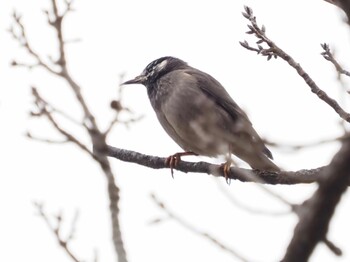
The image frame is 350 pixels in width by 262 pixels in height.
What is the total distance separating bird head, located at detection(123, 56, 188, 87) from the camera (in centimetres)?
748

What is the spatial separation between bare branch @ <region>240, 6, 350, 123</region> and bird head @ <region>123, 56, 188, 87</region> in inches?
117

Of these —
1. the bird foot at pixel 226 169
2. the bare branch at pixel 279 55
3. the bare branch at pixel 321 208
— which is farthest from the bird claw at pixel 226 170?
the bare branch at pixel 321 208

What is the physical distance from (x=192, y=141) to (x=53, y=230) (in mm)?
4046

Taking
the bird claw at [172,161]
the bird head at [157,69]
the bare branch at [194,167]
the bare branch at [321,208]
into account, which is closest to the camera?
the bare branch at [321,208]

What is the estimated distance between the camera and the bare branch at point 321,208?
1420mm

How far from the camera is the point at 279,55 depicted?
4.18 metres

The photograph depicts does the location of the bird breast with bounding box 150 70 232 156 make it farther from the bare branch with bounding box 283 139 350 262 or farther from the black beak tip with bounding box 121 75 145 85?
the bare branch with bounding box 283 139 350 262

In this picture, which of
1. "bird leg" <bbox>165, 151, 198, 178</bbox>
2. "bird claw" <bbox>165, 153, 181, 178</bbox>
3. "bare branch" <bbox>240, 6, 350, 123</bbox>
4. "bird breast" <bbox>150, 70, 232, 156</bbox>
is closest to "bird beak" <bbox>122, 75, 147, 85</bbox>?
"bird breast" <bbox>150, 70, 232, 156</bbox>

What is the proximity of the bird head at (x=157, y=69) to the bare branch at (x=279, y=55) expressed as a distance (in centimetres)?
296

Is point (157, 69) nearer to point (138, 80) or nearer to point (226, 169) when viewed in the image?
point (138, 80)

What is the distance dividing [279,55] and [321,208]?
2.83 metres

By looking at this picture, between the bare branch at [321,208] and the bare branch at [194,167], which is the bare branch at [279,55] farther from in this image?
the bare branch at [321,208]

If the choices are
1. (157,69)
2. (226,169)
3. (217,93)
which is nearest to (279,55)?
(226,169)

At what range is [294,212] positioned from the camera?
1.68m
